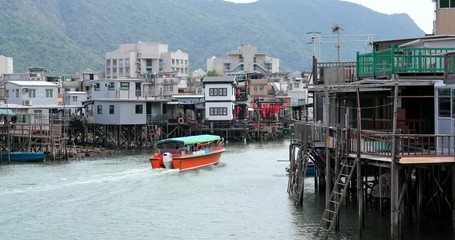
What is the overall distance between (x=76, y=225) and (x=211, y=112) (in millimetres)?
55309

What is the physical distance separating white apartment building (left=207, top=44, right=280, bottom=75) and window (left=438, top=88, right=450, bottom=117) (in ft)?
443

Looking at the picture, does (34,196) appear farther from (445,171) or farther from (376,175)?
(445,171)

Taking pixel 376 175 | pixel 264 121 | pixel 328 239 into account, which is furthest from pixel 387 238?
pixel 264 121

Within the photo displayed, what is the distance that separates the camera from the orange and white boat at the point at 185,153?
180 ft

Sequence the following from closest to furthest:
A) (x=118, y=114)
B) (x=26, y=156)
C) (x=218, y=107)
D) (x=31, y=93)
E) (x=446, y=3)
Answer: (x=446, y=3)
(x=26, y=156)
(x=118, y=114)
(x=31, y=93)
(x=218, y=107)

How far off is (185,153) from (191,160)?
0.84m

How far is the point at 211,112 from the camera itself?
89625mm

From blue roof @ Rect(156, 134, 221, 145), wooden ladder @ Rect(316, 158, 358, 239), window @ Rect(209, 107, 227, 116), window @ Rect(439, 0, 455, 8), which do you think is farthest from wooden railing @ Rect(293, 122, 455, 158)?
window @ Rect(209, 107, 227, 116)

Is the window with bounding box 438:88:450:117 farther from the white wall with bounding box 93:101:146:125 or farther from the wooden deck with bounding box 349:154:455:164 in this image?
the white wall with bounding box 93:101:146:125

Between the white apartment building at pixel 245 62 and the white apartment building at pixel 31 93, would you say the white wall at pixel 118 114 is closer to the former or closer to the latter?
the white apartment building at pixel 31 93

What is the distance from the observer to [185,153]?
184 ft

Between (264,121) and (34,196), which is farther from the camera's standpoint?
(264,121)

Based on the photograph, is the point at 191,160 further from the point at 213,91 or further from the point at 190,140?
the point at 213,91

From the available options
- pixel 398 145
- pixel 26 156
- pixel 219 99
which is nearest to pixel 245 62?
pixel 219 99
